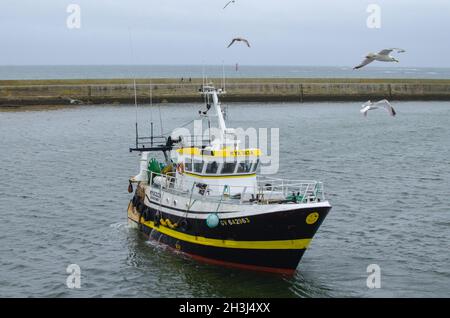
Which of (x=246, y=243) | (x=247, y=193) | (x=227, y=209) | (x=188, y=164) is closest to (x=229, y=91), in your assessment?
(x=188, y=164)

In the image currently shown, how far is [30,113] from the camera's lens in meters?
74.1

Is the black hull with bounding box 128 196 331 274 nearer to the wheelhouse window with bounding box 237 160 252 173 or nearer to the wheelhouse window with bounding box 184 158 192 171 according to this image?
the wheelhouse window with bounding box 184 158 192 171

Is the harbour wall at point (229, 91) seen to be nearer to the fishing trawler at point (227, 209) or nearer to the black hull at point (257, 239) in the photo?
the fishing trawler at point (227, 209)

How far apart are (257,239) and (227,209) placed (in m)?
1.38

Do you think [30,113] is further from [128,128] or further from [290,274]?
[290,274]

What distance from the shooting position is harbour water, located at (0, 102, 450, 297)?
20688 mm

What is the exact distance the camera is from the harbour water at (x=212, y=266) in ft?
67.9

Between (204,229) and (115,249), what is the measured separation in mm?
4696

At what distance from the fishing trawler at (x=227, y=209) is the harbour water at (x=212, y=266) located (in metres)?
0.64

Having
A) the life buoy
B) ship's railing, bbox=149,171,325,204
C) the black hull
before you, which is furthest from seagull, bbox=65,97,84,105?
the black hull

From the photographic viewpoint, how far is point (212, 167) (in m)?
22.6

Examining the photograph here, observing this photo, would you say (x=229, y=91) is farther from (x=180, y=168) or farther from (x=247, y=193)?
(x=247, y=193)

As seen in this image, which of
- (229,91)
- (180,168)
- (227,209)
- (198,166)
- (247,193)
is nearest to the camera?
(227,209)

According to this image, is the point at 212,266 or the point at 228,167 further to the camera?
the point at 228,167
